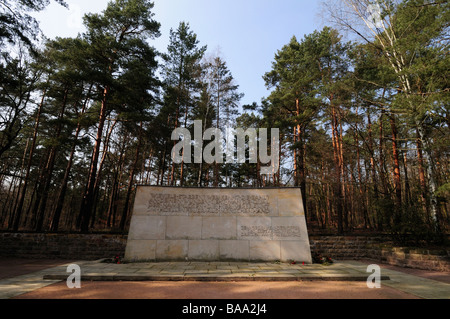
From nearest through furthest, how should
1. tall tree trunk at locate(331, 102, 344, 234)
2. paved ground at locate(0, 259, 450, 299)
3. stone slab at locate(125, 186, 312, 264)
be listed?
paved ground at locate(0, 259, 450, 299)
stone slab at locate(125, 186, 312, 264)
tall tree trunk at locate(331, 102, 344, 234)

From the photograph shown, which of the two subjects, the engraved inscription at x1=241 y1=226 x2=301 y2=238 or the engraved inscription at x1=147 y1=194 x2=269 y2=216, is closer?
the engraved inscription at x1=241 y1=226 x2=301 y2=238

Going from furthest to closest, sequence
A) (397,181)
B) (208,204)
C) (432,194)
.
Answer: (397,181) → (208,204) → (432,194)

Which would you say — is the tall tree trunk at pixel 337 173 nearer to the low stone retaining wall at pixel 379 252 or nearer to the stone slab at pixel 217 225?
the low stone retaining wall at pixel 379 252

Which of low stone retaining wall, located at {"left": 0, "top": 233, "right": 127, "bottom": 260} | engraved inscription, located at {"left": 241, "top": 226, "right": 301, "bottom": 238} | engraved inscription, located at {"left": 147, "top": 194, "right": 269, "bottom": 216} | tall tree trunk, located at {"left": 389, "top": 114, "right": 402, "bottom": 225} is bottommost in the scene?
low stone retaining wall, located at {"left": 0, "top": 233, "right": 127, "bottom": 260}

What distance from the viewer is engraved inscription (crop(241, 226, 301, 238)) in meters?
7.46

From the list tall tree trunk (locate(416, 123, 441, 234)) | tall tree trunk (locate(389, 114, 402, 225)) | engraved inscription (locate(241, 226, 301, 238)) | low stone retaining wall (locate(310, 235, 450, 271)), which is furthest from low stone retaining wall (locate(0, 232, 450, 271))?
engraved inscription (locate(241, 226, 301, 238))

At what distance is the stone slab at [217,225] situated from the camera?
7219 millimetres

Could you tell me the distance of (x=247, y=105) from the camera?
16734 mm

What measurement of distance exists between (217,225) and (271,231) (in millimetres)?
2041

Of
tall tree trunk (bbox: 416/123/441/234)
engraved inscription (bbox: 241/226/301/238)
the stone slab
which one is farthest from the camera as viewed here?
tall tree trunk (bbox: 416/123/441/234)

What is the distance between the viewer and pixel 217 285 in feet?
14.9

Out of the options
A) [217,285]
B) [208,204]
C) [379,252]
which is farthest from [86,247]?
[379,252]

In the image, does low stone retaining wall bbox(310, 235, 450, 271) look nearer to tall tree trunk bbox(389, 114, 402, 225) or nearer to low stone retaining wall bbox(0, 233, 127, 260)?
tall tree trunk bbox(389, 114, 402, 225)

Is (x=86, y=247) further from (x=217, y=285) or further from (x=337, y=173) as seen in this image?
(x=337, y=173)
